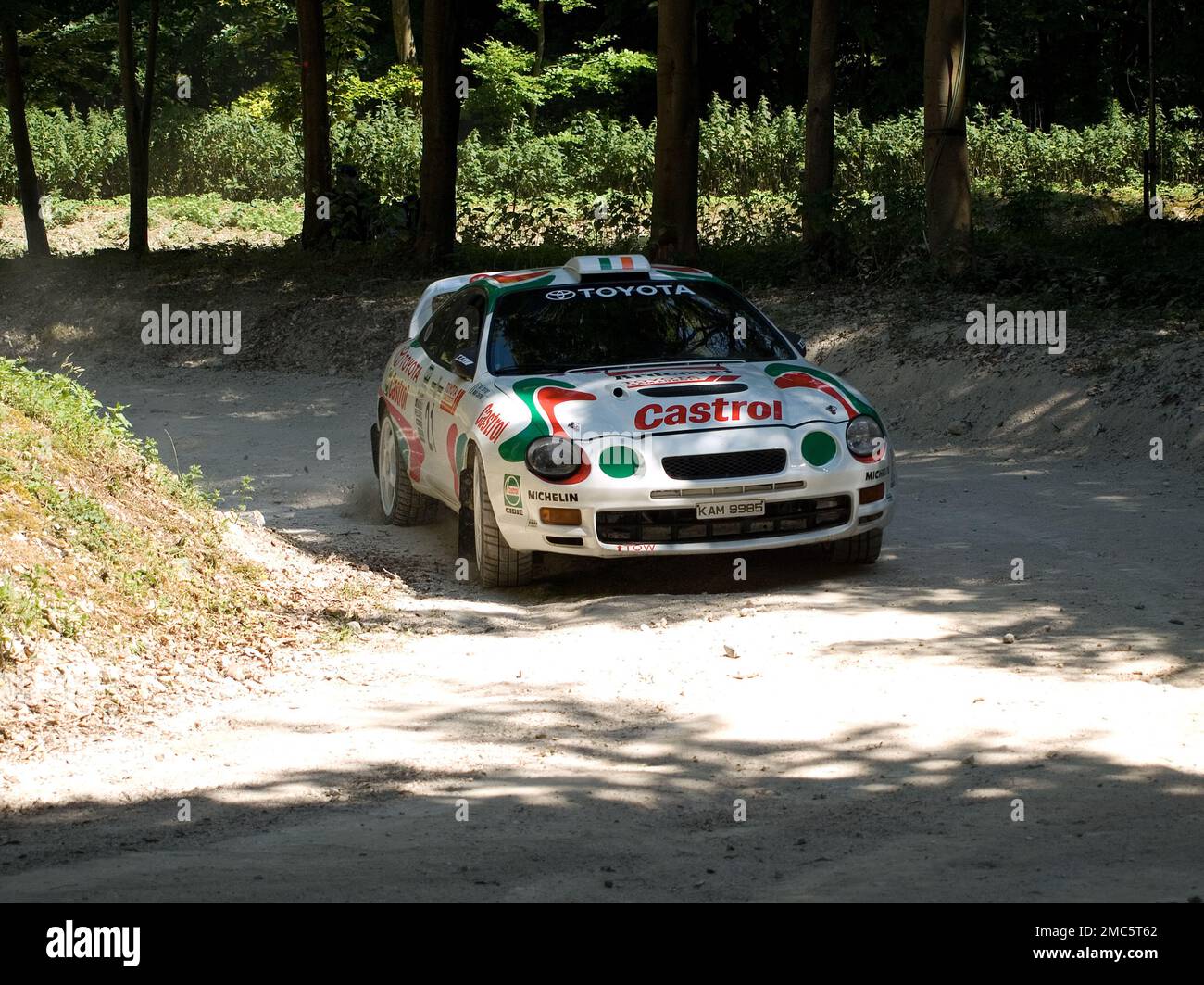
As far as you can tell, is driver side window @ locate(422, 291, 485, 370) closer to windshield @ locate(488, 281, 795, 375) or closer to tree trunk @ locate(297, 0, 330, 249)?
windshield @ locate(488, 281, 795, 375)

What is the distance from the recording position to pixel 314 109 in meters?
24.0

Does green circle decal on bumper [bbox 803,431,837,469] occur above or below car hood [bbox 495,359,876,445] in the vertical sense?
below

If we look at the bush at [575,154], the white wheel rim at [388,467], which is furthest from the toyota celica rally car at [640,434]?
the bush at [575,154]

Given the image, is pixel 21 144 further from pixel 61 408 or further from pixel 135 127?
pixel 61 408

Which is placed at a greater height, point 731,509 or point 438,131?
point 438,131

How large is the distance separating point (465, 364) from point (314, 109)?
1601cm

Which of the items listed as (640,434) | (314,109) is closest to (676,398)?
(640,434)

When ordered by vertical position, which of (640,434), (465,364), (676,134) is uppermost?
(676,134)

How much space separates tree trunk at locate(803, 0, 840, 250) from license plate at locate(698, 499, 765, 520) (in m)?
11.5

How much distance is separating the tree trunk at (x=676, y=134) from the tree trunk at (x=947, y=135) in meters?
2.99

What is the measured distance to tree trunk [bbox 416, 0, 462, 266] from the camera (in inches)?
846

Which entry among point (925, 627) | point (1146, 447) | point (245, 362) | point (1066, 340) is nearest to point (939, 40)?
point (1066, 340)

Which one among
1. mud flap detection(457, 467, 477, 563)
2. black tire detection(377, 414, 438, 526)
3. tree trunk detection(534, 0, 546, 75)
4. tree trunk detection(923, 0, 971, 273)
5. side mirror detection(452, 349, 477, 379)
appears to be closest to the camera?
mud flap detection(457, 467, 477, 563)

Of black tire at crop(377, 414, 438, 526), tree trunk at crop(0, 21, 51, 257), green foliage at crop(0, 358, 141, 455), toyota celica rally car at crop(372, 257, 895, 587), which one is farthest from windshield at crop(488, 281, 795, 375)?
tree trunk at crop(0, 21, 51, 257)
